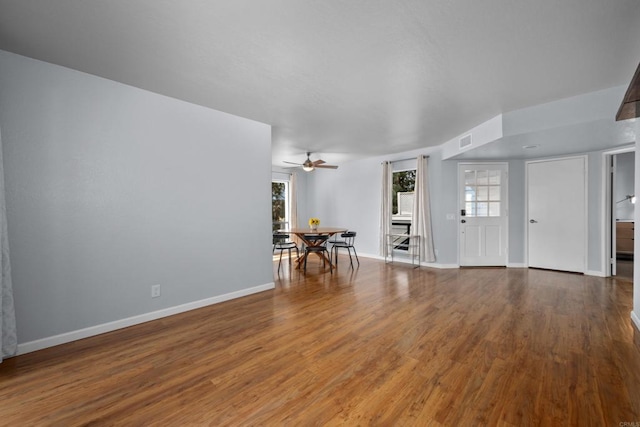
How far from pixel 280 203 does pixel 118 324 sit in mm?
5357

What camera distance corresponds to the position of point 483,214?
5.36 meters

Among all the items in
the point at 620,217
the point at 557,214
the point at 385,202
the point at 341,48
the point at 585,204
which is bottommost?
the point at 620,217

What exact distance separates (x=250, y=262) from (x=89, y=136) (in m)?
2.26

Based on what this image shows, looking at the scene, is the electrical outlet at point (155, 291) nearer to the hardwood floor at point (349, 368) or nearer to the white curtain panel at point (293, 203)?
the hardwood floor at point (349, 368)

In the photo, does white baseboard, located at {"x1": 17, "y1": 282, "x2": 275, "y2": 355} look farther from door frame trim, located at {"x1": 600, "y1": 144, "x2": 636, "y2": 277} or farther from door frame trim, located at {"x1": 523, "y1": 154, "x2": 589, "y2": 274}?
door frame trim, located at {"x1": 600, "y1": 144, "x2": 636, "y2": 277}

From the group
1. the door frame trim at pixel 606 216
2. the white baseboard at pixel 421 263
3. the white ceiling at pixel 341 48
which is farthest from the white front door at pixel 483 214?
the white ceiling at pixel 341 48

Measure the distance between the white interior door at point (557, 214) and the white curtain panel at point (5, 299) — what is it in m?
7.21

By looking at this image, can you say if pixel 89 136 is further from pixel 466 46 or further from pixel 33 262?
pixel 466 46

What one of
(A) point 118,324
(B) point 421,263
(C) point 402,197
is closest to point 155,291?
(A) point 118,324

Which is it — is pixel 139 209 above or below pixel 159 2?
below

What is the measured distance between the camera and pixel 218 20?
178 cm

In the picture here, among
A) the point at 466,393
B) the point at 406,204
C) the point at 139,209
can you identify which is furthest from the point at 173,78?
the point at 406,204

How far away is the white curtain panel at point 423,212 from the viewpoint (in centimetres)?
552

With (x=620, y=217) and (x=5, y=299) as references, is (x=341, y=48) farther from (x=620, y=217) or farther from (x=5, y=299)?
(x=620, y=217)
